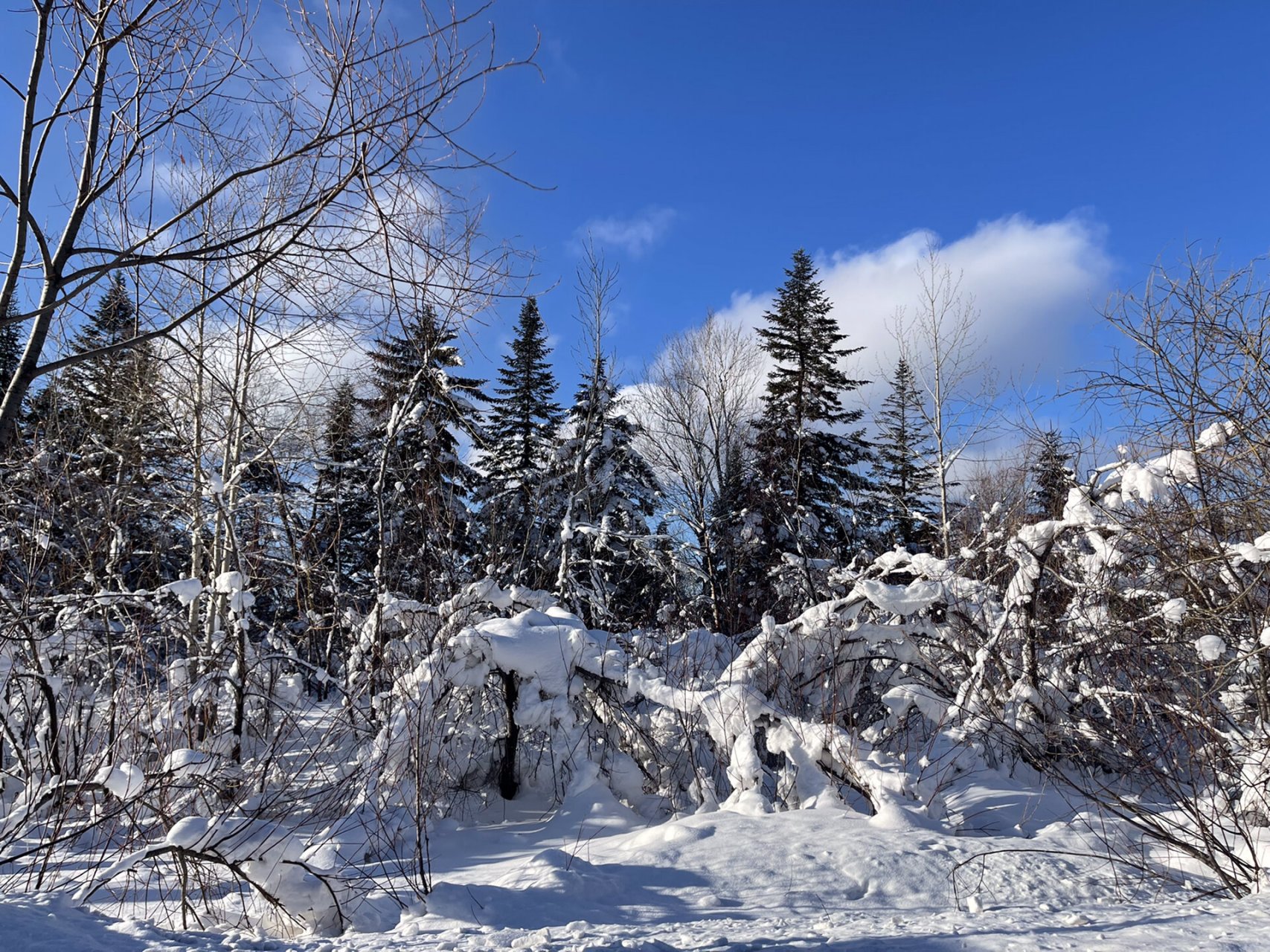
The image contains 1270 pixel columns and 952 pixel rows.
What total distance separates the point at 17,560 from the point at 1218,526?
8584mm

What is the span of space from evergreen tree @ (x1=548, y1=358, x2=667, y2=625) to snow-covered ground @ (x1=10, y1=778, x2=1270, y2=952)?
9.07 meters

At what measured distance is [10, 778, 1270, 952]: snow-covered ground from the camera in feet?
7.38

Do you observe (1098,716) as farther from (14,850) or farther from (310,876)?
(14,850)

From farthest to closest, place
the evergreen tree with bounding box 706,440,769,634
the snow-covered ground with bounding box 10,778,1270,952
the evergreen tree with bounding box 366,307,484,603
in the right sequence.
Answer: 1. the evergreen tree with bounding box 706,440,769,634
2. the evergreen tree with bounding box 366,307,484,603
3. the snow-covered ground with bounding box 10,778,1270,952

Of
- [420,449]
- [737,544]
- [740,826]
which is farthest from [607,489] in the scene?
[740,826]

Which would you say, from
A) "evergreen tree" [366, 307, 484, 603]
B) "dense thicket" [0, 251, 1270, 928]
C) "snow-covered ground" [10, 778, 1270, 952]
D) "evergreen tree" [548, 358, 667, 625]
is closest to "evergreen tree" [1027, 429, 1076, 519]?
"dense thicket" [0, 251, 1270, 928]

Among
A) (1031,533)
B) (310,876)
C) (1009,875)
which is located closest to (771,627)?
(1031,533)

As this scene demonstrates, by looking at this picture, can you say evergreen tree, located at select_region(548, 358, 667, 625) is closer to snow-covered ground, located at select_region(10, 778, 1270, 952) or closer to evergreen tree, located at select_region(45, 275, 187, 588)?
evergreen tree, located at select_region(45, 275, 187, 588)

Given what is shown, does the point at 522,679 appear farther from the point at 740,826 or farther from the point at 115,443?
the point at 115,443

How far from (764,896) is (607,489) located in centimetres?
1375

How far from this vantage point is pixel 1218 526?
5281mm

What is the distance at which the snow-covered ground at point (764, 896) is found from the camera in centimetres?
225

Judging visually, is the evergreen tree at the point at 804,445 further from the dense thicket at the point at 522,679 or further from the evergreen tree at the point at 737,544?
the dense thicket at the point at 522,679

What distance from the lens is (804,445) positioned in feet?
62.5
